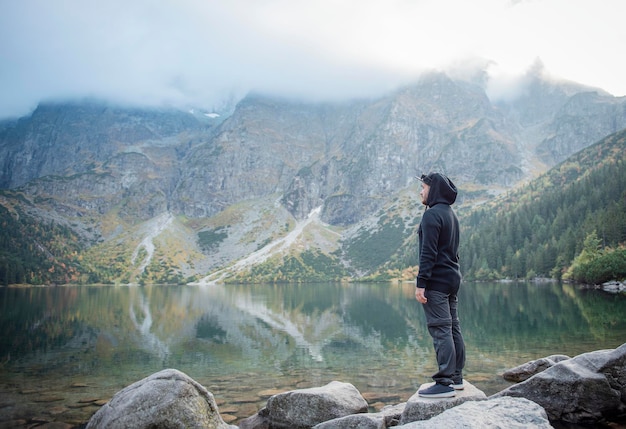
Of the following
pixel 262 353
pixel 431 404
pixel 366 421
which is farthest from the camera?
pixel 262 353

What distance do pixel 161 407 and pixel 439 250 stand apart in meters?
6.51

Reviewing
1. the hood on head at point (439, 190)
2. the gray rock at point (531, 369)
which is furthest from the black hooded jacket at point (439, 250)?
the gray rock at point (531, 369)

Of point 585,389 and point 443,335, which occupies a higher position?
point 443,335

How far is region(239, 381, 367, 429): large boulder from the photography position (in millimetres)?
10914

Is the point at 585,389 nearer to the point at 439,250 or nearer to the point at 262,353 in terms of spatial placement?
the point at 439,250

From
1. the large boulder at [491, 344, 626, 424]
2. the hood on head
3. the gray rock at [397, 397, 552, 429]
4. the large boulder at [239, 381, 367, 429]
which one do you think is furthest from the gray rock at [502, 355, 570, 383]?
the gray rock at [397, 397, 552, 429]

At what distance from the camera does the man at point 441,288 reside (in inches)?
318

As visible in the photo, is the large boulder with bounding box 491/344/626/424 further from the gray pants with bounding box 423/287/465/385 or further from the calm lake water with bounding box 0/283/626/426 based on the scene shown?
the calm lake water with bounding box 0/283/626/426

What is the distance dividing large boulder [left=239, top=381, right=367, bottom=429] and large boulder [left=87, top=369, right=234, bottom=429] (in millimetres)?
2167

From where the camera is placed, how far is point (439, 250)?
27.5ft

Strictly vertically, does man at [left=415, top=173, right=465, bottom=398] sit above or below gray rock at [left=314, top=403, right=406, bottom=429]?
above

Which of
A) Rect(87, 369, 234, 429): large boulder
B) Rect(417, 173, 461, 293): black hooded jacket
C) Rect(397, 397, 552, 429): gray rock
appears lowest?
Rect(87, 369, 234, 429): large boulder

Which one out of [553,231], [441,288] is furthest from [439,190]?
[553,231]

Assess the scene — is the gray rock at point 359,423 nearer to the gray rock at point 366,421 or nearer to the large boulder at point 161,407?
the gray rock at point 366,421
